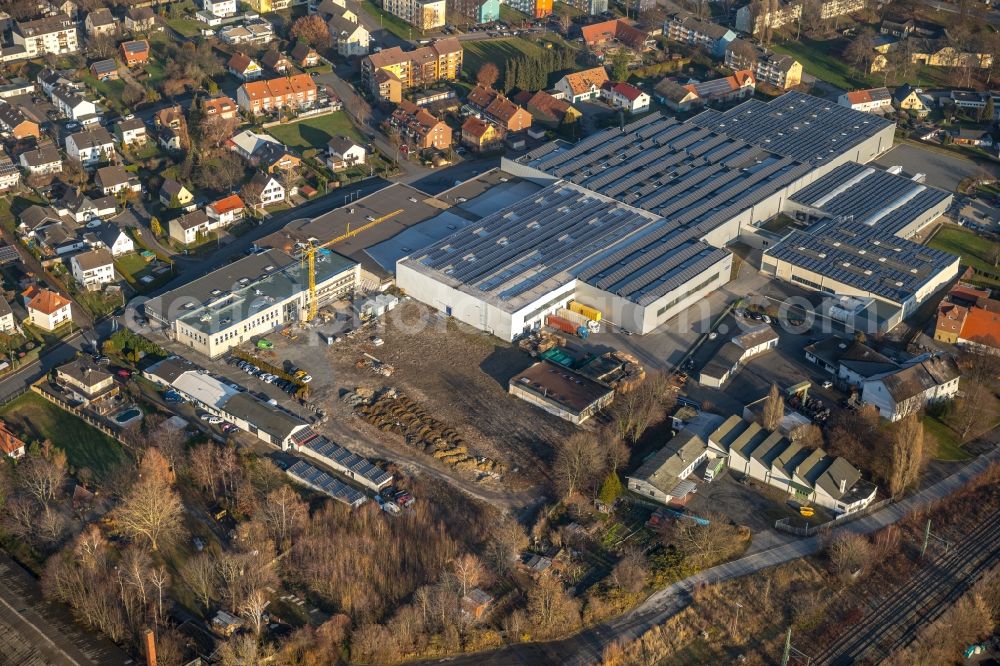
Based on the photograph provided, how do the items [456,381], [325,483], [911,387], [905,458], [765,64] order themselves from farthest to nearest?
[765,64] → [456,381] → [911,387] → [905,458] → [325,483]

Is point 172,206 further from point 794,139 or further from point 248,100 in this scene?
point 794,139

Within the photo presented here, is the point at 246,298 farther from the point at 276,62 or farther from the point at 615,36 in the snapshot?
the point at 615,36

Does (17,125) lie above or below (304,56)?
below

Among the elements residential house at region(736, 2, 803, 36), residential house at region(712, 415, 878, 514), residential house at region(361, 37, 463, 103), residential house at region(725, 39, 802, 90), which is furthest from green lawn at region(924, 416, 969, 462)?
residential house at region(736, 2, 803, 36)

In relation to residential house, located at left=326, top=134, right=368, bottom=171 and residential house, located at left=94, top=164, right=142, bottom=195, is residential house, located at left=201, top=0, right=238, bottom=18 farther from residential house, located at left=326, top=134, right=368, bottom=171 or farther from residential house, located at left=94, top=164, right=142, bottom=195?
residential house, located at left=94, top=164, right=142, bottom=195

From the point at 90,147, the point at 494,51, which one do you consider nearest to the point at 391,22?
the point at 494,51

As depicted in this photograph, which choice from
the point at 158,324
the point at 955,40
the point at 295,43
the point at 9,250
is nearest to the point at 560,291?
the point at 158,324
